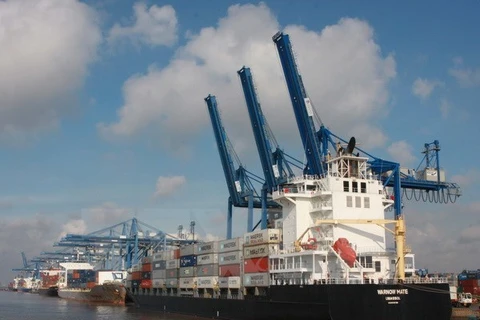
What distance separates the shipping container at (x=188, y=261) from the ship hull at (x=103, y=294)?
2922cm

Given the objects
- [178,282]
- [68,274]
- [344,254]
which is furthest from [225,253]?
[68,274]

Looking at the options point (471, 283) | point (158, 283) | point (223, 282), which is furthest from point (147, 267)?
point (471, 283)

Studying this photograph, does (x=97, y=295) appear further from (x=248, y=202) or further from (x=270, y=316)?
(x=270, y=316)

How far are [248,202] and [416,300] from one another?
117 feet

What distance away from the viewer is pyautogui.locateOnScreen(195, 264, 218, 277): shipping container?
4897 centimetres

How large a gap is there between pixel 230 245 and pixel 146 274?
82.3 feet

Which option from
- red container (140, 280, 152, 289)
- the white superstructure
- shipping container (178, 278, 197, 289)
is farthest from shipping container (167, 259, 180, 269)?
the white superstructure

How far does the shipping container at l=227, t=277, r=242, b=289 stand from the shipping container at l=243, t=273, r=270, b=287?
48.6 inches

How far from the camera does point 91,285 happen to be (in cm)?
10619

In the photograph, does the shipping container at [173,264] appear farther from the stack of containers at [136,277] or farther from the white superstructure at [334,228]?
the white superstructure at [334,228]

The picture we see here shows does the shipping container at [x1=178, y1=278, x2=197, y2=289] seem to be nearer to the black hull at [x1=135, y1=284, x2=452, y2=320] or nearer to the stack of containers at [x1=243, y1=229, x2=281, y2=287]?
the stack of containers at [x1=243, y1=229, x2=281, y2=287]

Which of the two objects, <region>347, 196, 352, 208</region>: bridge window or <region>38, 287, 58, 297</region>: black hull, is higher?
<region>347, 196, 352, 208</region>: bridge window

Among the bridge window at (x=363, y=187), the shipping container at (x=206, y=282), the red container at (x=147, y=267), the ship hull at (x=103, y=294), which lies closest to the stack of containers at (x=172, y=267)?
the shipping container at (x=206, y=282)

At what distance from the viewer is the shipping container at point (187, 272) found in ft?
175
